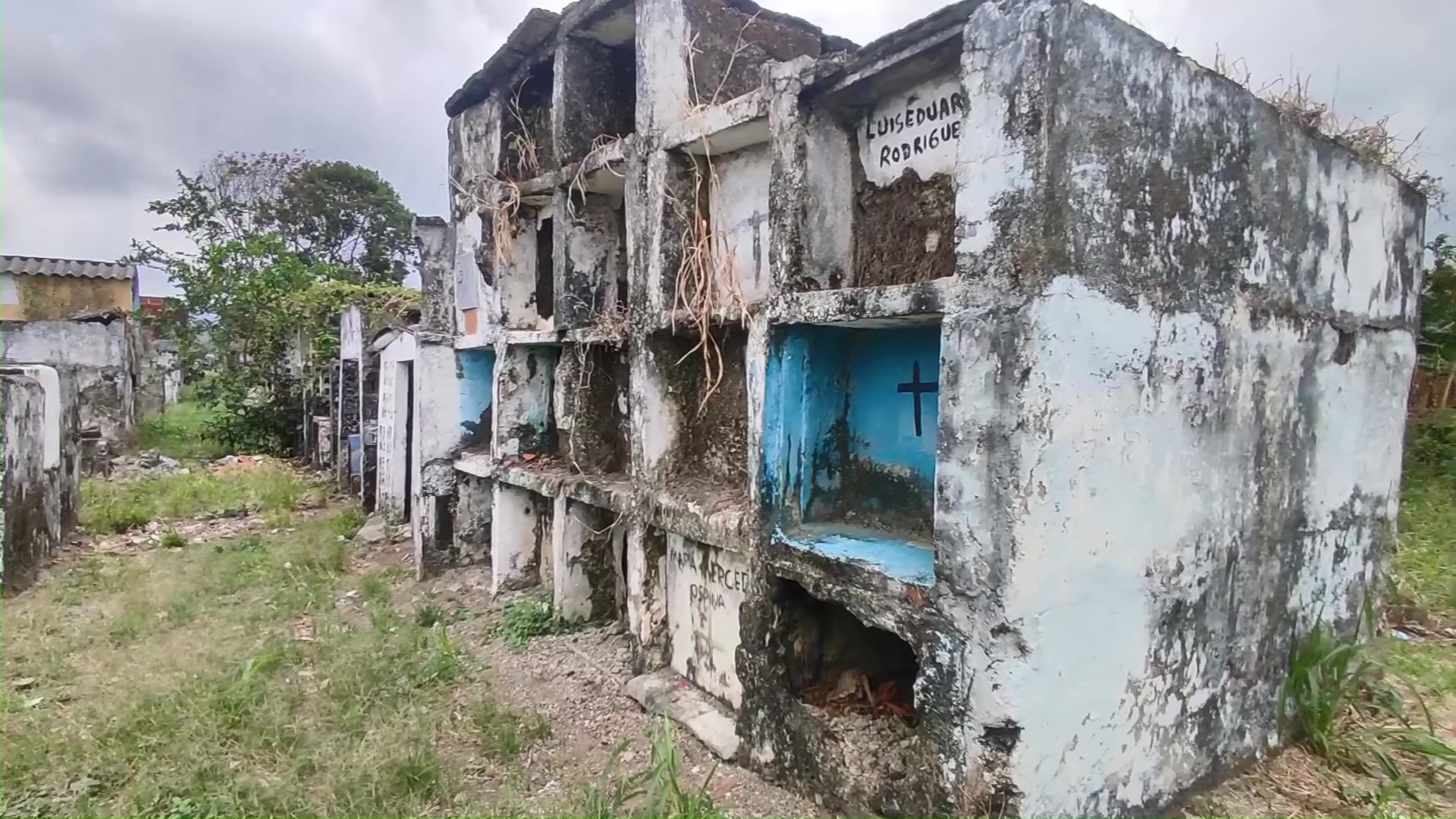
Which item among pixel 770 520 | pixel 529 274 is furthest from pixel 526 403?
pixel 770 520

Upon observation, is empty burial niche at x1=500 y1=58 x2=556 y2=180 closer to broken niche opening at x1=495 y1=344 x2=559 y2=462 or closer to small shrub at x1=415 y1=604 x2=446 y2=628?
broken niche opening at x1=495 y1=344 x2=559 y2=462

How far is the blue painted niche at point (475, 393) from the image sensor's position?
7.01 m

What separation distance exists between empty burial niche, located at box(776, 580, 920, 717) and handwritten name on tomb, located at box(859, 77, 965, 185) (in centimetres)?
178

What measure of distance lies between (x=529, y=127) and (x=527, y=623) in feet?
11.5

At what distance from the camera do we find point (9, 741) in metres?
3.89

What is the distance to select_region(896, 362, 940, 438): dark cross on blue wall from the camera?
3484 mm

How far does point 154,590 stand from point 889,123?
6092 mm

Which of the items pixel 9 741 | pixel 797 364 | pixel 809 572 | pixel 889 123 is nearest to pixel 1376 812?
pixel 809 572

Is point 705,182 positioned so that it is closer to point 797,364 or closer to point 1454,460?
point 797,364

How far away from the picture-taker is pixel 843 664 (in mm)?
3836

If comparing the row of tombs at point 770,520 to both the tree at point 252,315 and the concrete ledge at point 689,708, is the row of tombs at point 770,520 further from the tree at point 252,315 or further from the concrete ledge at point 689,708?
the tree at point 252,315

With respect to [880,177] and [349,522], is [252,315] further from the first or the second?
[880,177]

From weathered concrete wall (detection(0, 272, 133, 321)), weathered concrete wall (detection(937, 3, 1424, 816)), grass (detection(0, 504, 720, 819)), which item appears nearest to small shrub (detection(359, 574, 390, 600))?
grass (detection(0, 504, 720, 819))

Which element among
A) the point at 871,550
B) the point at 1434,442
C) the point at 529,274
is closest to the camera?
the point at 871,550
